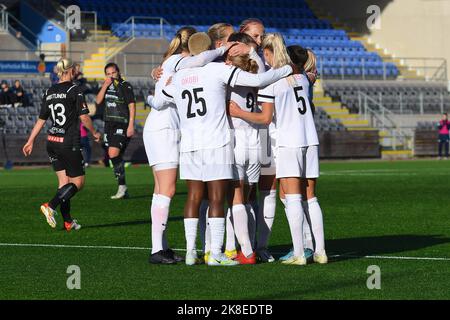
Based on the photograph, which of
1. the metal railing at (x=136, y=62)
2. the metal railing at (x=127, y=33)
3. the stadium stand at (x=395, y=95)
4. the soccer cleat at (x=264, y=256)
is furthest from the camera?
the stadium stand at (x=395, y=95)

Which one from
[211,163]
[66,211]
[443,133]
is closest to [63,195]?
[66,211]

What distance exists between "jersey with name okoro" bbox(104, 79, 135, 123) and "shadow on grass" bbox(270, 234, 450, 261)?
7286 mm

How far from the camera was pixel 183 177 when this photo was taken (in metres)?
10.0

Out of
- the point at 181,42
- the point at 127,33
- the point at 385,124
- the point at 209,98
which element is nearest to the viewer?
the point at 209,98

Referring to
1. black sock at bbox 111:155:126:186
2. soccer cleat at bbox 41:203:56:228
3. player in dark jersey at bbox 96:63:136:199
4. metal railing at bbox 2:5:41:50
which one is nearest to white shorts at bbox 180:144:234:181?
soccer cleat at bbox 41:203:56:228

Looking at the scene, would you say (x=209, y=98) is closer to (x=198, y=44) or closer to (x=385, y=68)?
(x=198, y=44)

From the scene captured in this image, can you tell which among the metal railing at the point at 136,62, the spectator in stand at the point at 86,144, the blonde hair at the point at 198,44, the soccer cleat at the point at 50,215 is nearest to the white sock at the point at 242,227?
the blonde hair at the point at 198,44

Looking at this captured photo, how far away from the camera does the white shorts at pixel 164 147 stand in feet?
35.0

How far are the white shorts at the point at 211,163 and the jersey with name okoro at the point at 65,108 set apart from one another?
4.32m

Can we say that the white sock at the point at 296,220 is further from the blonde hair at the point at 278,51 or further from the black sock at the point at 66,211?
the black sock at the point at 66,211

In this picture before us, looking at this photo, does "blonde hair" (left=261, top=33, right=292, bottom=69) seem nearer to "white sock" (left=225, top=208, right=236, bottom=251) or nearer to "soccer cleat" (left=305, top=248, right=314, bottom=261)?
"white sock" (left=225, top=208, right=236, bottom=251)

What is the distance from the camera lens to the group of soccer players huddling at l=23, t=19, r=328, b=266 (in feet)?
32.4

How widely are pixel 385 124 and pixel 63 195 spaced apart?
3145cm

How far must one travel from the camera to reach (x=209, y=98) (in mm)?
9844
